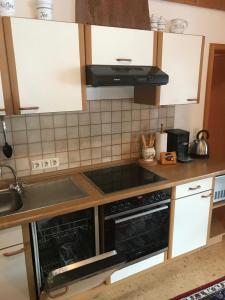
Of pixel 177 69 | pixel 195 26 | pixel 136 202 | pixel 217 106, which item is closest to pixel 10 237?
pixel 136 202

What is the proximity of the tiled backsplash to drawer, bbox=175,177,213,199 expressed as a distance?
0.60 metres

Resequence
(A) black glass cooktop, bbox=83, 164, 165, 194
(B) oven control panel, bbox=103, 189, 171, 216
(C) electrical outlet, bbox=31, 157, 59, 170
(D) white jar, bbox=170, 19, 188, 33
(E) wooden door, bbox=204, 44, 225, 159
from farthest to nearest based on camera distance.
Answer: (E) wooden door, bbox=204, 44, 225, 159 → (D) white jar, bbox=170, 19, 188, 33 → (C) electrical outlet, bbox=31, 157, 59, 170 → (A) black glass cooktop, bbox=83, 164, 165, 194 → (B) oven control panel, bbox=103, 189, 171, 216

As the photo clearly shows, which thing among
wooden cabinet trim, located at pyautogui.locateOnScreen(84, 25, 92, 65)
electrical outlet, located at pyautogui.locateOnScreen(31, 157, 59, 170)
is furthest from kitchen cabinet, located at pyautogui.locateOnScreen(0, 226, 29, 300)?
wooden cabinet trim, located at pyautogui.locateOnScreen(84, 25, 92, 65)

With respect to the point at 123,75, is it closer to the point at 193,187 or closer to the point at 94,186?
the point at 94,186

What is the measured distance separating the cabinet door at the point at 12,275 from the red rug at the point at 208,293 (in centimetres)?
116

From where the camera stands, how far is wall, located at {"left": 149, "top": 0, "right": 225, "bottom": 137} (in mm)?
2143

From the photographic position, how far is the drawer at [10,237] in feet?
4.56

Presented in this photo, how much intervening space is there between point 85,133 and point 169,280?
1.44 metres

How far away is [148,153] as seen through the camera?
2201 millimetres

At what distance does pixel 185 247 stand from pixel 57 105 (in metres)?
1.65

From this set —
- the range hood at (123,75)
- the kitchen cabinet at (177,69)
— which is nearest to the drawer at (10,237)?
the range hood at (123,75)

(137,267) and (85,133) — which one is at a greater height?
(85,133)

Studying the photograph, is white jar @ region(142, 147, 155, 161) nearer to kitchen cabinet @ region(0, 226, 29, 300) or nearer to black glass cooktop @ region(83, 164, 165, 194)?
black glass cooktop @ region(83, 164, 165, 194)

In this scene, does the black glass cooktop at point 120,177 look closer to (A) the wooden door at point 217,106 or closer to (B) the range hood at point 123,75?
(B) the range hood at point 123,75
